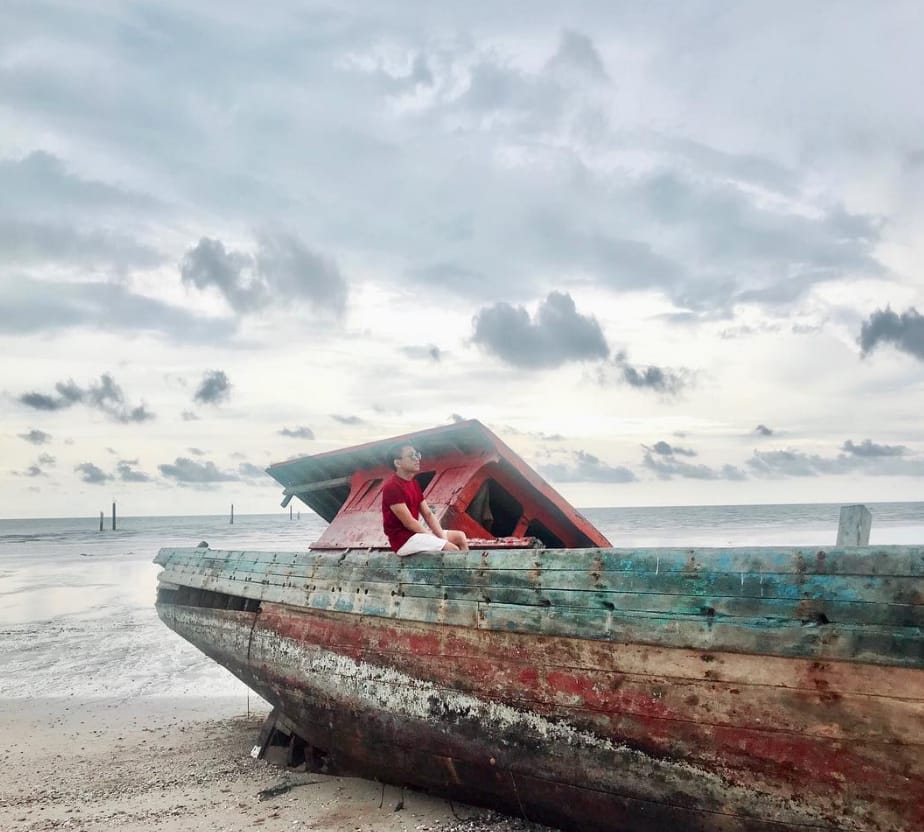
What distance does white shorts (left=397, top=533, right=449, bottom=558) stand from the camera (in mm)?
5609

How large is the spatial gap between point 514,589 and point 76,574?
29.9 m

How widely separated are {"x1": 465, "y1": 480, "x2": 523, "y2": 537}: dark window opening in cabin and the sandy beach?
2561 mm

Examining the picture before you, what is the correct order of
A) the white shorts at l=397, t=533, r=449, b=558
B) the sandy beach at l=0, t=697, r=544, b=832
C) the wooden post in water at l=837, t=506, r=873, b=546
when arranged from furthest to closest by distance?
1. the sandy beach at l=0, t=697, r=544, b=832
2. the white shorts at l=397, t=533, r=449, b=558
3. the wooden post in water at l=837, t=506, r=873, b=546

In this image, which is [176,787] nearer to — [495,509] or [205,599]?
[205,599]

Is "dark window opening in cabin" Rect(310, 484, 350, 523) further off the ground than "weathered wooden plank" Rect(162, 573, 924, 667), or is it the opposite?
"dark window opening in cabin" Rect(310, 484, 350, 523)

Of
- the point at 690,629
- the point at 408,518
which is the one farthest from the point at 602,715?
the point at 408,518

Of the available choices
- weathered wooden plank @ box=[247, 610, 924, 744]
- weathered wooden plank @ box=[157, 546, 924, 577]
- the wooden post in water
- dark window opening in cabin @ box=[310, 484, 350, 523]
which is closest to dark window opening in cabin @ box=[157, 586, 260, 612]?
dark window opening in cabin @ box=[310, 484, 350, 523]

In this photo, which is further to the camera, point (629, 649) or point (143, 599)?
point (143, 599)

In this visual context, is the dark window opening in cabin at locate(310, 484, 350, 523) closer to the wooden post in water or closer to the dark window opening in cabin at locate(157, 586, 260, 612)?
the dark window opening in cabin at locate(157, 586, 260, 612)

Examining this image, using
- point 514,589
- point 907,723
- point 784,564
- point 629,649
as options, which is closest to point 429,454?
point 514,589

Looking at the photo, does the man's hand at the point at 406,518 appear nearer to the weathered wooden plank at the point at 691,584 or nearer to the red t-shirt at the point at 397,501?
the red t-shirt at the point at 397,501

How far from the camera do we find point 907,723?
361 cm

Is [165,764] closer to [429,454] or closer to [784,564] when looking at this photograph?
[429,454]

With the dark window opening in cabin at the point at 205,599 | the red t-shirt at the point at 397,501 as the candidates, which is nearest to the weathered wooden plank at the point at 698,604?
the red t-shirt at the point at 397,501
